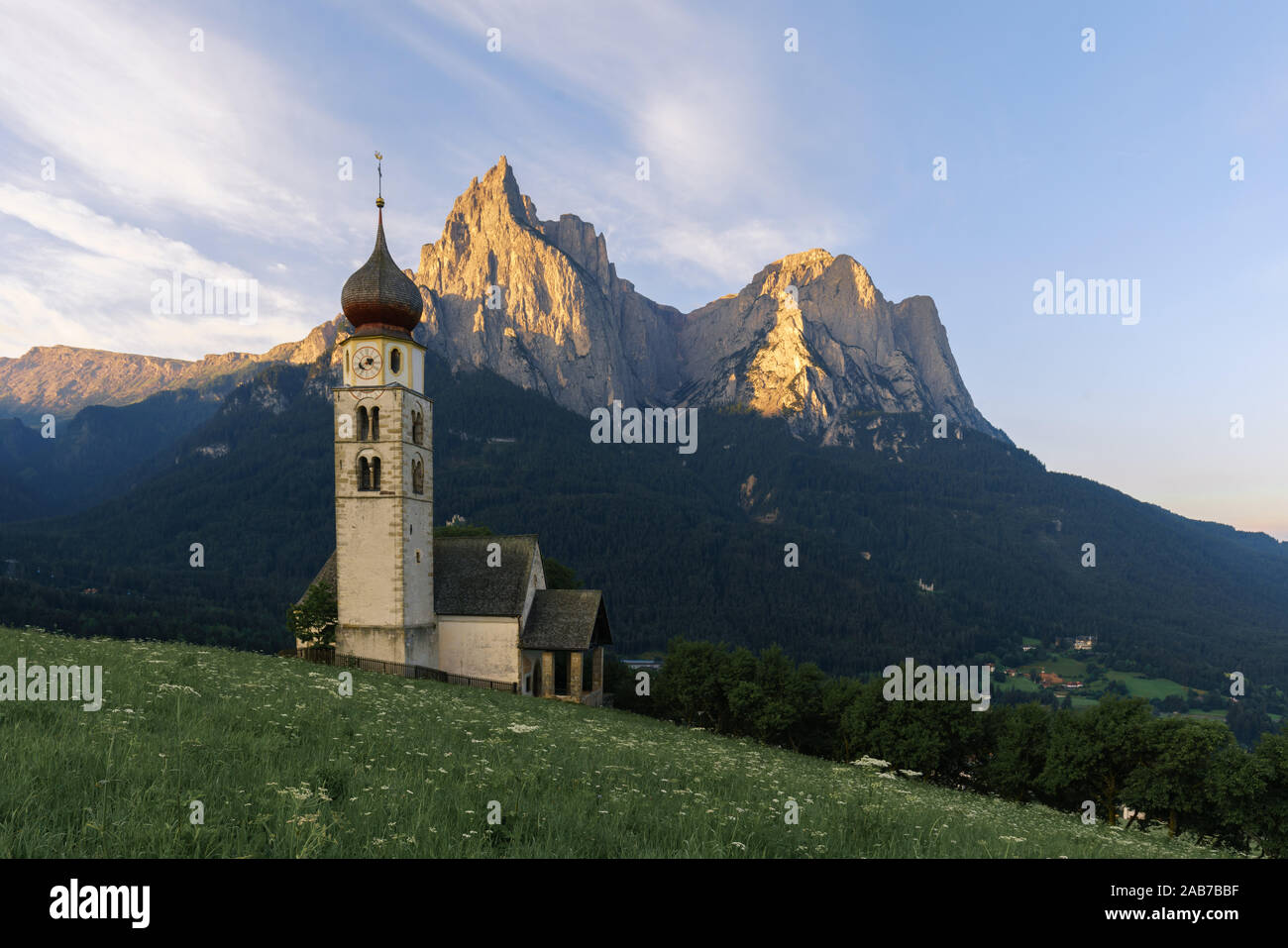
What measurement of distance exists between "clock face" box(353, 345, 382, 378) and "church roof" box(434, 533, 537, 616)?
1378 centimetres

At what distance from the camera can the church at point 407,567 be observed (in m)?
41.9

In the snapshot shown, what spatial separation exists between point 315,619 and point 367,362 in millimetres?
17271

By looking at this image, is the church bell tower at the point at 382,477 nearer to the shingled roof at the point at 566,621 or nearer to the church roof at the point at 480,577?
the church roof at the point at 480,577

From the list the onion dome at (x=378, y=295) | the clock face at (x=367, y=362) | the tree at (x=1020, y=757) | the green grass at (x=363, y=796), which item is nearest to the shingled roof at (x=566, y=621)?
the clock face at (x=367, y=362)

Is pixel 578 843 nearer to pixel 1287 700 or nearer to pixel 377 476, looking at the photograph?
pixel 377 476

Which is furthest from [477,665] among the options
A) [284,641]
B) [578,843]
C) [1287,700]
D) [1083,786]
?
[1287,700]

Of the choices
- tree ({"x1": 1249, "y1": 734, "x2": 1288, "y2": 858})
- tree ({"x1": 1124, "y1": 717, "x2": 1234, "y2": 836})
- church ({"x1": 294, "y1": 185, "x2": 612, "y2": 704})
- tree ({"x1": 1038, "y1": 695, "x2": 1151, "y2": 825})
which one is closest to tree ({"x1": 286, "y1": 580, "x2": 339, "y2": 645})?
church ({"x1": 294, "y1": 185, "x2": 612, "y2": 704})

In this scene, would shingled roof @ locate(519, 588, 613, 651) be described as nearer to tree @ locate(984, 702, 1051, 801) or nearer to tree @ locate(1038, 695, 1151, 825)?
tree @ locate(984, 702, 1051, 801)

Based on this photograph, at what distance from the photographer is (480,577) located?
47.6m

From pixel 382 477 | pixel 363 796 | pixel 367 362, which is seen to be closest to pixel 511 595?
pixel 382 477

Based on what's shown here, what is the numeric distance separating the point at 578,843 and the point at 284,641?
134743mm

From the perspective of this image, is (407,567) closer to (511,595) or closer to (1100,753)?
(511,595)

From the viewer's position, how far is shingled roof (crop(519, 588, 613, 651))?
4541 cm
